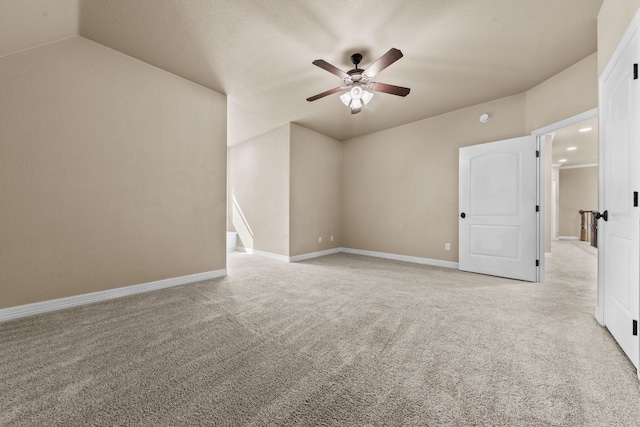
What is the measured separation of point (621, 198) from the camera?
5.85 ft

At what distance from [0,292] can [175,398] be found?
7.48 ft

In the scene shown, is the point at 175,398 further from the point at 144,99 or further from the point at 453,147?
the point at 453,147

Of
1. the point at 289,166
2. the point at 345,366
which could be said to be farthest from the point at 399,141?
the point at 345,366

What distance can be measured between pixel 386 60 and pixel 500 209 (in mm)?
2935

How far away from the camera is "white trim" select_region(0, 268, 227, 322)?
87.9 inches

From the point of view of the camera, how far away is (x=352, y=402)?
1.27 metres

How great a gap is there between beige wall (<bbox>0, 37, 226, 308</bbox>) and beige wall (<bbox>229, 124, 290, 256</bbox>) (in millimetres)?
1689

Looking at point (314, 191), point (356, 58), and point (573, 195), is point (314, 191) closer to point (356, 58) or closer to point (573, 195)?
point (356, 58)

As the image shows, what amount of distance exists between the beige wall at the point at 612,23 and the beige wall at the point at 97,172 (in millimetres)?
4181

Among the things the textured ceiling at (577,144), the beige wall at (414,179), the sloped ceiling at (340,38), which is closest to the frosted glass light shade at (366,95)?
the sloped ceiling at (340,38)

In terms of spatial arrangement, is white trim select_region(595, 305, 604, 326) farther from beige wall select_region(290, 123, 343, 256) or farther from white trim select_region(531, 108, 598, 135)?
beige wall select_region(290, 123, 343, 256)

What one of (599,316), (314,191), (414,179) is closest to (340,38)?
(414,179)

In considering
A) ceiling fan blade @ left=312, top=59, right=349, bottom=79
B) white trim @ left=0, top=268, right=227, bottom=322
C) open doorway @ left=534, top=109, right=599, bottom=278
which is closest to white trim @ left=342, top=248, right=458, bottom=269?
white trim @ left=0, top=268, right=227, bottom=322

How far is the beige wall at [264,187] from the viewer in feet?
16.7
